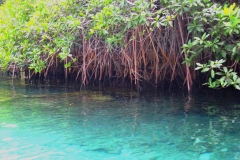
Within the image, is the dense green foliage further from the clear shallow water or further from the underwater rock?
the underwater rock

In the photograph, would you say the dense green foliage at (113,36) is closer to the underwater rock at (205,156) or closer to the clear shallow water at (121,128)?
the clear shallow water at (121,128)

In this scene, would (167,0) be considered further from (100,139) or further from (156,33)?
(100,139)

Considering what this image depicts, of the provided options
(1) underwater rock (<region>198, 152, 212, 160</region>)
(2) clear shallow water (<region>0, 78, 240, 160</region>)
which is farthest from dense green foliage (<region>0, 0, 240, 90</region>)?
(1) underwater rock (<region>198, 152, 212, 160</region>)

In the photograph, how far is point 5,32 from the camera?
18.8 ft

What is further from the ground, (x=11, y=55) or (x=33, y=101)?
(x=11, y=55)

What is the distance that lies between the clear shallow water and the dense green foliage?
73cm

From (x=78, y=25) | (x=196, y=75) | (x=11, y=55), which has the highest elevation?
(x=78, y=25)

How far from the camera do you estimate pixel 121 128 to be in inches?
116

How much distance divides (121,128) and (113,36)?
1.83 metres

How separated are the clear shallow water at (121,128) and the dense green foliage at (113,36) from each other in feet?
2.38

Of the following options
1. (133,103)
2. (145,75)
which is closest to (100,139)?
(133,103)

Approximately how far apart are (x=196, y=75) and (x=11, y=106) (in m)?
3.23

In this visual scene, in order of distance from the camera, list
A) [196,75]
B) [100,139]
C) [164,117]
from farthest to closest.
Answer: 1. [196,75]
2. [164,117]
3. [100,139]

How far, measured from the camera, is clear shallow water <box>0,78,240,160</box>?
231 cm
